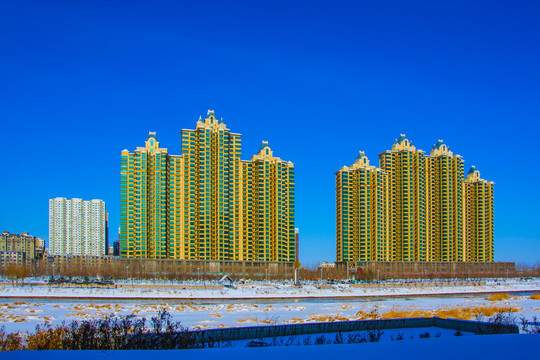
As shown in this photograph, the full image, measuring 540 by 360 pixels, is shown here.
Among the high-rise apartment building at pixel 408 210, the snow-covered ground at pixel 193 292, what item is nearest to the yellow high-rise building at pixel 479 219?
the high-rise apartment building at pixel 408 210

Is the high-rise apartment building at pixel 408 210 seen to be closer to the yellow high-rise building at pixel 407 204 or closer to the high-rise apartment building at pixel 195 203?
the yellow high-rise building at pixel 407 204

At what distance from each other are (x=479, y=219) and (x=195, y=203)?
294 ft

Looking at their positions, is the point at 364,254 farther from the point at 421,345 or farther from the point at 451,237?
the point at 421,345

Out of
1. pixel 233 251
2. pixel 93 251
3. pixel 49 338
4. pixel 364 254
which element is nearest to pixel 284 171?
pixel 233 251

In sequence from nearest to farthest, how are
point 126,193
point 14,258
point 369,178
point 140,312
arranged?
point 140,312, point 126,193, point 369,178, point 14,258

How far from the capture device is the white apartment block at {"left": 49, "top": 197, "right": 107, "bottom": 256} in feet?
589

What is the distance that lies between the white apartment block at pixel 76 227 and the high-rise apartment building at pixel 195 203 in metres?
73.2

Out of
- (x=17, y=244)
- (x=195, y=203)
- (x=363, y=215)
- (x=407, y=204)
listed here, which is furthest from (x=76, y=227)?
(x=407, y=204)

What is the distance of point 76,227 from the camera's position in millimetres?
183500

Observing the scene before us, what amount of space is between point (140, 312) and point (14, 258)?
168 m

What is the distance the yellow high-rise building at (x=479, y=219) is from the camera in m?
152

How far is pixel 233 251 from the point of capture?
122 m

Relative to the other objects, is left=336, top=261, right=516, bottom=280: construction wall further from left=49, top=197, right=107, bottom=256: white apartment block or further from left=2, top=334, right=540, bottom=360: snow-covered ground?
left=2, top=334, right=540, bottom=360: snow-covered ground

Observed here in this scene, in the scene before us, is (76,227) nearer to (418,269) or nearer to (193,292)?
(418,269)
